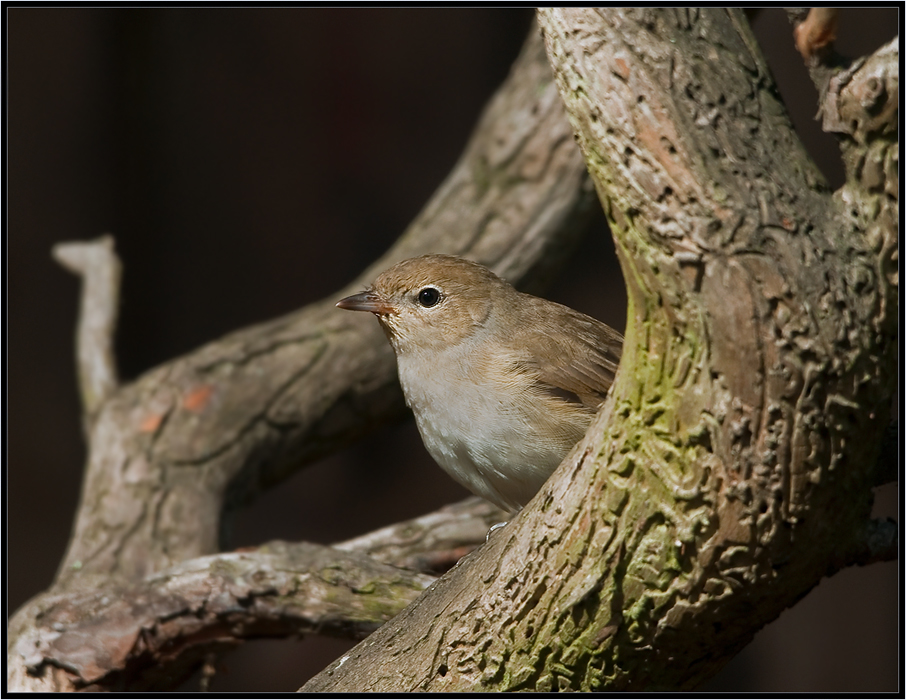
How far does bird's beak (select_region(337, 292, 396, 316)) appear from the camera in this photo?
119 inches

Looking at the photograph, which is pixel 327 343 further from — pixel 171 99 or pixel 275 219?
pixel 171 99

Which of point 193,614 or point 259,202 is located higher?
point 259,202

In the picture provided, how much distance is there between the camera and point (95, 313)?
452 cm

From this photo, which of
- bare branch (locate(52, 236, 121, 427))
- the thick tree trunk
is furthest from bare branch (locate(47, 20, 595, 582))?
the thick tree trunk

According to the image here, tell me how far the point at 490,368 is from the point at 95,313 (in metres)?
2.60

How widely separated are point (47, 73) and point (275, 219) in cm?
149

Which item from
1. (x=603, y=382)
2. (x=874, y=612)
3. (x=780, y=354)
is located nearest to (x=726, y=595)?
(x=780, y=354)

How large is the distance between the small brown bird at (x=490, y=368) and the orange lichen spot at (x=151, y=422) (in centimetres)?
150

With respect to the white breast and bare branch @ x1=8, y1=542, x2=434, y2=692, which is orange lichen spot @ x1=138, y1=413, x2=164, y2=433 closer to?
bare branch @ x1=8, y1=542, x2=434, y2=692

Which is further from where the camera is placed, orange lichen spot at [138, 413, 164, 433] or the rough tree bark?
orange lichen spot at [138, 413, 164, 433]

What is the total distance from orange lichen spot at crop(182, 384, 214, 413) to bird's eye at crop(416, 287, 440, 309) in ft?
4.93

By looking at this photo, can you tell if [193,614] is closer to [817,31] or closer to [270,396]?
[270,396]

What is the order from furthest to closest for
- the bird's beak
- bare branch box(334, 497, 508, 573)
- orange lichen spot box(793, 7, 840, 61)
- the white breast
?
bare branch box(334, 497, 508, 573) → the bird's beak → the white breast → orange lichen spot box(793, 7, 840, 61)

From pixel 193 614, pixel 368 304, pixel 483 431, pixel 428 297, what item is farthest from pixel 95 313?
pixel 483 431
